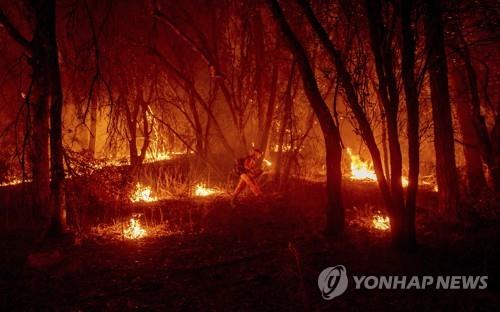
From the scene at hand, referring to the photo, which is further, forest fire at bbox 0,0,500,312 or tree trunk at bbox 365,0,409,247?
tree trunk at bbox 365,0,409,247

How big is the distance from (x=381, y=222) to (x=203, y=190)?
221 inches

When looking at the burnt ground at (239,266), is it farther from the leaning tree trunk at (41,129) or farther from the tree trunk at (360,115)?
the tree trunk at (360,115)

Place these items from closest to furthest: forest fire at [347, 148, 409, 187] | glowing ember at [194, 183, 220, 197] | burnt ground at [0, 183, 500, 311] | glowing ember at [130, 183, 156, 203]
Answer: burnt ground at [0, 183, 500, 311] → glowing ember at [130, 183, 156, 203] → glowing ember at [194, 183, 220, 197] → forest fire at [347, 148, 409, 187]

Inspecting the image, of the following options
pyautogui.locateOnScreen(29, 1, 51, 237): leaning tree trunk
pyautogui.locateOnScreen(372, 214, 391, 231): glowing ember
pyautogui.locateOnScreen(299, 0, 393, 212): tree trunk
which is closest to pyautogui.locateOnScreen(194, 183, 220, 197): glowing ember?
pyautogui.locateOnScreen(29, 1, 51, 237): leaning tree trunk

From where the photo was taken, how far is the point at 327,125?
7.58m

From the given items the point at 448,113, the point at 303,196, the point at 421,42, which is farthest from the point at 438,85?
the point at 303,196

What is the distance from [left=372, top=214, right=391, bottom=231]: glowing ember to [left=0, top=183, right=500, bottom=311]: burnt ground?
0.18 metres

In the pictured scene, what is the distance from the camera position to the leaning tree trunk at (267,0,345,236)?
7.45 meters

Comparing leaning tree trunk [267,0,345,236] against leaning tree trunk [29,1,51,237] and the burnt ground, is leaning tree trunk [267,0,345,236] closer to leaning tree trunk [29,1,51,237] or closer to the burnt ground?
the burnt ground

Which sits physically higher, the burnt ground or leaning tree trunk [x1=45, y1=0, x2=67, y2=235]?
leaning tree trunk [x1=45, y1=0, x2=67, y2=235]

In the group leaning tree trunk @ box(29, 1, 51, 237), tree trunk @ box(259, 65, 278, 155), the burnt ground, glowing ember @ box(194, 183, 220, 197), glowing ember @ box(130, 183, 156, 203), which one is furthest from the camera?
tree trunk @ box(259, 65, 278, 155)

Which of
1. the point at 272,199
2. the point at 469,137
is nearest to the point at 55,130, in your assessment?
the point at 272,199

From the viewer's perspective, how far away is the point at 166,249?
294 inches

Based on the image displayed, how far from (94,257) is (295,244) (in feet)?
11.4
